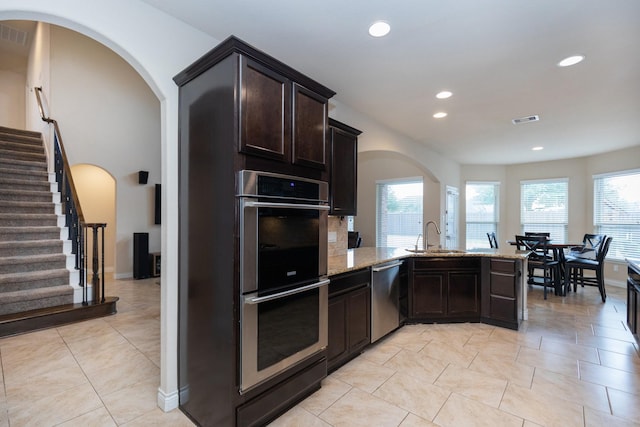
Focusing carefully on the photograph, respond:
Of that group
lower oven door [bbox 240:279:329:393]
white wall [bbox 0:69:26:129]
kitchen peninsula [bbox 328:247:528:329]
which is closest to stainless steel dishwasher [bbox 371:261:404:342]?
kitchen peninsula [bbox 328:247:528:329]

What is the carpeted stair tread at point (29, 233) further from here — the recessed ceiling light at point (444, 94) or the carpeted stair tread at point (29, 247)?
the recessed ceiling light at point (444, 94)

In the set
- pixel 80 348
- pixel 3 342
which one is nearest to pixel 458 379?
pixel 80 348

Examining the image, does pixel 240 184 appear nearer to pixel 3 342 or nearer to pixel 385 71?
pixel 385 71

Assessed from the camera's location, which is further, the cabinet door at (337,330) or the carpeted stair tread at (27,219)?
the carpeted stair tread at (27,219)

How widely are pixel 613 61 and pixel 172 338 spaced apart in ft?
14.3

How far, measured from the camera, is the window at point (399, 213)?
7680 mm

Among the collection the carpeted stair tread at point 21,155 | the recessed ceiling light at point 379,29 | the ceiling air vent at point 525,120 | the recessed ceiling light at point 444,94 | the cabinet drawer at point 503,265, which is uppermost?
the recessed ceiling light at point 379,29

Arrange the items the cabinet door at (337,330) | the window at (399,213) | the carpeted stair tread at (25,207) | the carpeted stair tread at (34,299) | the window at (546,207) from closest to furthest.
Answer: the cabinet door at (337,330), the carpeted stair tread at (34,299), the carpeted stair tread at (25,207), the window at (546,207), the window at (399,213)

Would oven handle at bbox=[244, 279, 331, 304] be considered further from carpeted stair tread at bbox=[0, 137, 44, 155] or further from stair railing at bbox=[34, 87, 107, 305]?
carpeted stair tread at bbox=[0, 137, 44, 155]

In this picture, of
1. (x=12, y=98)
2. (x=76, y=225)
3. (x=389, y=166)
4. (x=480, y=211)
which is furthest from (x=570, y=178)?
(x=12, y=98)

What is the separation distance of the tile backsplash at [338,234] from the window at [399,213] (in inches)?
166

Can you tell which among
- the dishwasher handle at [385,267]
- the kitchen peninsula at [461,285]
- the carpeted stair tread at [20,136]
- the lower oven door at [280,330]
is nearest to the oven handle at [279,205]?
the lower oven door at [280,330]

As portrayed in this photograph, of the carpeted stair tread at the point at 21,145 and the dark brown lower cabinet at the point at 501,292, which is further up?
the carpeted stair tread at the point at 21,145

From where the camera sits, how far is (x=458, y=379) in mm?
2535
